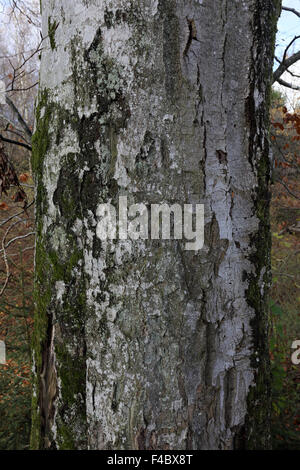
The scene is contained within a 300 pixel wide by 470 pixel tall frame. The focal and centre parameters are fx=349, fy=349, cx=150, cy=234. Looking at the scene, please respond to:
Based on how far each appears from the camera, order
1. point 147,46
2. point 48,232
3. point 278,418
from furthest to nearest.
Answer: point 278,418, point 48,232, point 147,46

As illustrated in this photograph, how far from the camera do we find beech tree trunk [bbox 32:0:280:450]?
0.87 metres

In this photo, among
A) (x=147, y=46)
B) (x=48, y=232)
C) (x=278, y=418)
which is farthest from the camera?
(x=278, y=418)

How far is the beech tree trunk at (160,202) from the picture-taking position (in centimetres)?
87

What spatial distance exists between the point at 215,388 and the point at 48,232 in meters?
0.62

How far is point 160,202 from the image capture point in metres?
0.88

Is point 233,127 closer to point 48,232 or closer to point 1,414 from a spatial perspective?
point 48,232

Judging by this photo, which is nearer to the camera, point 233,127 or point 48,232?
point 233,127

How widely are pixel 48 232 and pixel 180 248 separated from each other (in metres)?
0.39

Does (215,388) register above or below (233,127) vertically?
below

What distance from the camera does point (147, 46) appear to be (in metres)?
0.86

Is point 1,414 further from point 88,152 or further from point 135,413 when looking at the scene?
point 88,152
